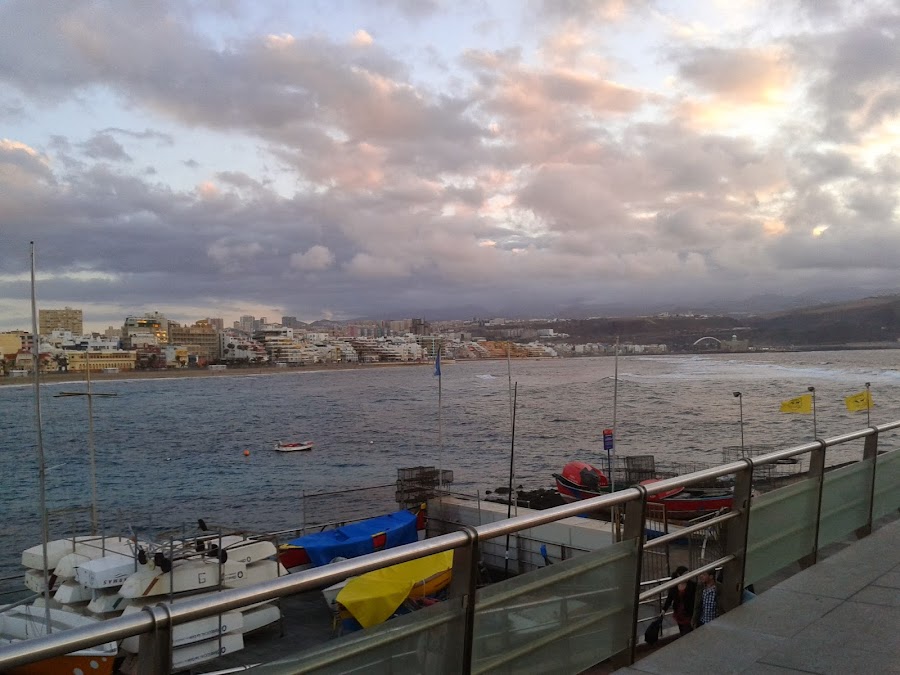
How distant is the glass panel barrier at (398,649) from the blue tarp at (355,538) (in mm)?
15611

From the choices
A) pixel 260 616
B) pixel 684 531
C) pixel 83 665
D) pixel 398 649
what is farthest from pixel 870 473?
pixel 83 665

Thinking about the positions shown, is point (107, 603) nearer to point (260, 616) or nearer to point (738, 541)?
point (260, 616)

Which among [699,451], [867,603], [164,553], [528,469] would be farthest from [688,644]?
[699,451]

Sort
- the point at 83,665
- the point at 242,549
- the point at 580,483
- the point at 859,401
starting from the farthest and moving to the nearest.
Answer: the point at 580,483
the point at 859,401
the point at 242,549
the point at 83,665

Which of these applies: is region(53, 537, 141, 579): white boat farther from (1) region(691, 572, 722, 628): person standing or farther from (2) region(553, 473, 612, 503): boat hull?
(2) region(553, 473, 612, 503): boat hull

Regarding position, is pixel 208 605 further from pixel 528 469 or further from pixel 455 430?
pixel 455 430

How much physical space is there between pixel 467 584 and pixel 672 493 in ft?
71.0

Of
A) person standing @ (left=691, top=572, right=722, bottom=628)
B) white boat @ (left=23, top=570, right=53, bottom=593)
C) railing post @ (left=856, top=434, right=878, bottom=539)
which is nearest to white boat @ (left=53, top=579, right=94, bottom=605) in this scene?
white boat @ (left=23, top=570, right=53, bottom=593)

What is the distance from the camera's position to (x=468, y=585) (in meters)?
2.96

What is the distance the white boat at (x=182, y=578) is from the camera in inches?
590

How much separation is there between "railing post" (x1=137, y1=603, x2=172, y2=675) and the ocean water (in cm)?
1951

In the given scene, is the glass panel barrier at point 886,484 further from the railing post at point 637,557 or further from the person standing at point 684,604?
the railing post at point 637,557

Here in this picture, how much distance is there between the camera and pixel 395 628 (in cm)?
272

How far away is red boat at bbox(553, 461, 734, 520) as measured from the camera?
23.9m
